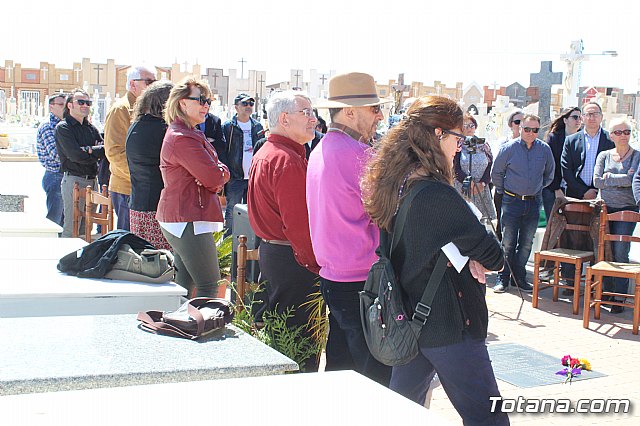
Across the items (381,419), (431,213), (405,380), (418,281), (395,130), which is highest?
(395,130)

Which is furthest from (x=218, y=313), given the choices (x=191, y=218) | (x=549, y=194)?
(x=549, y=194)

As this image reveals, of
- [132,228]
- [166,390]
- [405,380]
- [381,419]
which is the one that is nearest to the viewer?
[381,419]

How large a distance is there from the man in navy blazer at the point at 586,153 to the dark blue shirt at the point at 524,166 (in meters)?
0.22

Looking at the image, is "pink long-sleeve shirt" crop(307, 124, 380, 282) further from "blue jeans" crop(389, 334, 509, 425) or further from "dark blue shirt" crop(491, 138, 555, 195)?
"dark blue shirt" crop(491, 138, 555, 195)

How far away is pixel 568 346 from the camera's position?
6.60 metres

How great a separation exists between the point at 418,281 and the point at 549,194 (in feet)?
22.2

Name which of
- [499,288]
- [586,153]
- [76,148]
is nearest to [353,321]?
[499,288]

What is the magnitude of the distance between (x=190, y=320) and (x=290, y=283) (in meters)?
1.16

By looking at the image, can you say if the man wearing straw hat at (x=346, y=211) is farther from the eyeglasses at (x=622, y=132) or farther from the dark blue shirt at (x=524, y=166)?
the dark blue shirt at (x=524, y=166)

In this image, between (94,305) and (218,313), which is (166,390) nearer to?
Result: (218,313)

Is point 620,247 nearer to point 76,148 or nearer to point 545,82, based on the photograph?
point 76,148

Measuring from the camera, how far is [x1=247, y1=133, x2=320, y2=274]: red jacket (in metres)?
4.18

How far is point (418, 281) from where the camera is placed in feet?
10.2

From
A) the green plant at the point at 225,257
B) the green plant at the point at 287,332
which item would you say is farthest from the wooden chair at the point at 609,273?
the green plant at the point at 287,332
